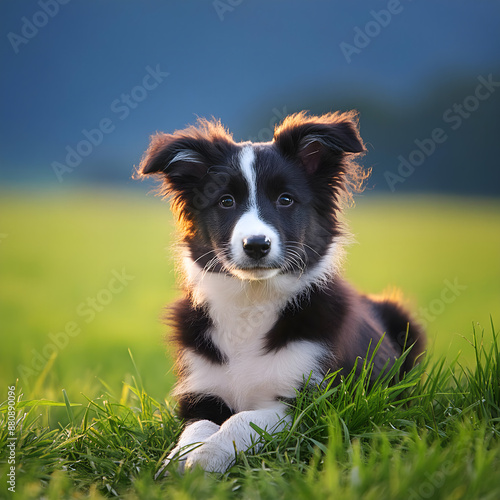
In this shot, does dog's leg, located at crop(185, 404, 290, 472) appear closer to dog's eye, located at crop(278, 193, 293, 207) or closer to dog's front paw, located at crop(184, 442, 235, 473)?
dog's front paw, located at crop(184, 442, 235, 473)

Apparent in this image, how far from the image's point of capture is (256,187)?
347 centimetres

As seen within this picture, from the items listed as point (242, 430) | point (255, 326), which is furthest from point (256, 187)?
point (242, 430)

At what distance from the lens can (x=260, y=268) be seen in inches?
131

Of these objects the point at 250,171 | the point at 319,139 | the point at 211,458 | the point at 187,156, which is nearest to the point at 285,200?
the point at 250,171

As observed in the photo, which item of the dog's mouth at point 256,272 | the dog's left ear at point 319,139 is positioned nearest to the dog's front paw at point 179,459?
the dog's mouth at point 256,272

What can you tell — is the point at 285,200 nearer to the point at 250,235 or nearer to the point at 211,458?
the point at 250,235

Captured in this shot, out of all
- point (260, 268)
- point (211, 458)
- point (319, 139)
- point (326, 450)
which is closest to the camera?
point (326, 450)

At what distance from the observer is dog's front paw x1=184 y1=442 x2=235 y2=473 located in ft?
9.42

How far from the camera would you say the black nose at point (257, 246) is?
10.3 ft

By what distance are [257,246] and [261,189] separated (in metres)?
0.48

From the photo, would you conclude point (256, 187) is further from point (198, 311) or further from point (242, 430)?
point (242, 430)

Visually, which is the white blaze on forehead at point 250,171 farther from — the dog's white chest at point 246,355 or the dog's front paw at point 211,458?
the dog's front paw at point 211,458

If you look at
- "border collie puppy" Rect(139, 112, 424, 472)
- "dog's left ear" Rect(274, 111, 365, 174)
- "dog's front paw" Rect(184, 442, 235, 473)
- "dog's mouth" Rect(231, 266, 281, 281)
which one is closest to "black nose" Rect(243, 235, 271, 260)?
"border collie puppy" Rect(139, 112, 424, 472)

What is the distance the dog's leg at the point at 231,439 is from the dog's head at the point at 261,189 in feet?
2.67
